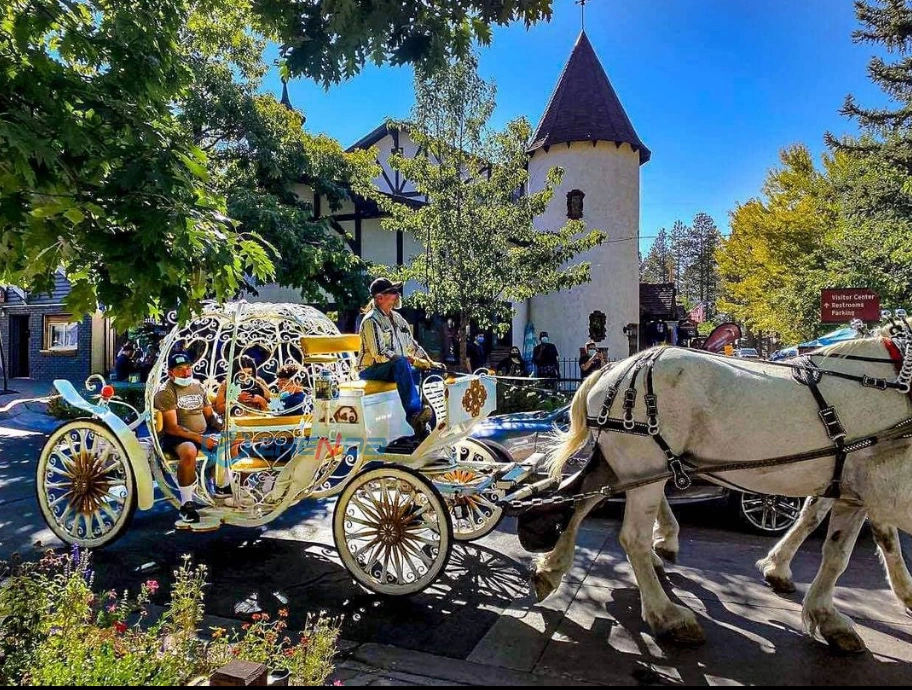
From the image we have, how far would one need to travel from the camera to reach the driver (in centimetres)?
494

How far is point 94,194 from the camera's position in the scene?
324cm

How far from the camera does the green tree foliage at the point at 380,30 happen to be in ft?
11.4

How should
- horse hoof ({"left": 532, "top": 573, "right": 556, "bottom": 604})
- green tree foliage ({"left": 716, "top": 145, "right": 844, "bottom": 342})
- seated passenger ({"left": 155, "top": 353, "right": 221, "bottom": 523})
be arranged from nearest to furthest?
horse hoof ({"left": 532, "top": 573, "right": 556, "bottom": 604})
seated passenger ({"left": 155, "top": 353, "right": 221, "bottom": 523})
green tree foliage ({"left": 716, "top": 145, "right": 844, "bottom": 342})

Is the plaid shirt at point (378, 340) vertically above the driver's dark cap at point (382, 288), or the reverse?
the driver's dark cap at point (382, 288)

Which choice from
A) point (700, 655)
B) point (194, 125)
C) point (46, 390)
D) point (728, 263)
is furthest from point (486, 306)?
point (728, 263)

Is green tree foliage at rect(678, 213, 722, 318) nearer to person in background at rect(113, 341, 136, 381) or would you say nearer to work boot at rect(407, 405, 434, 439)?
person in background at rect(113, 341, 136, 381)

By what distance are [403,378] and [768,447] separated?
2.73 m

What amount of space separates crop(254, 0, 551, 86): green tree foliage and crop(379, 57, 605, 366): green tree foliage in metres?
8.60

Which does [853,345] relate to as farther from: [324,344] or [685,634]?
[324,344]

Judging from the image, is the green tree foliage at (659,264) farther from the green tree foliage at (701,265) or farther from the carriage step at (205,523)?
the carriage step at (205,523)

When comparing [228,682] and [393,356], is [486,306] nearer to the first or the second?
[393,356]

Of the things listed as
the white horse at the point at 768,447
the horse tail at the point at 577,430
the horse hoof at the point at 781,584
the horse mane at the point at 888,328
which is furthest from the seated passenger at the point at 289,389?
the horse mane at the point at 888,328

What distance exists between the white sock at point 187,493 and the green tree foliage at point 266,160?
8.21 m

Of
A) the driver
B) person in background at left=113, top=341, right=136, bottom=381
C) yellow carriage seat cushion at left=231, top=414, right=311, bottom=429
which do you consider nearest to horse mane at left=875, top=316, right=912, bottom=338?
the driver
